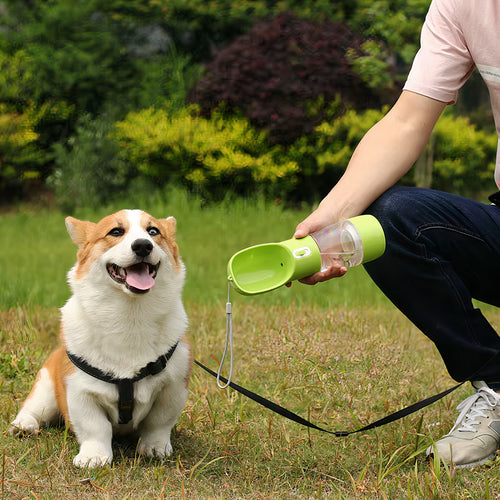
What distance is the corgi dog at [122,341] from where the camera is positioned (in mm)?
2172

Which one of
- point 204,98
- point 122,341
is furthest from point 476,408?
point 204,98

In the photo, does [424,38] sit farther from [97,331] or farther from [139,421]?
[139,421]

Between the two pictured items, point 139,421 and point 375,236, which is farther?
point 139,421

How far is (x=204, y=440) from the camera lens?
2.46 meters

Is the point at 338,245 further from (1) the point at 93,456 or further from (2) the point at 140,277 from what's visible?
(1) the point at 93,456

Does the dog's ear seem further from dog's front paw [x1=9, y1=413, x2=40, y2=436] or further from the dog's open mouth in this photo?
dog's front paw [x1=9, y1=413, x2=40, y2=436]

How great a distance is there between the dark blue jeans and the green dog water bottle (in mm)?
162

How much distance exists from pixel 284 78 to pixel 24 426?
20.7 feet

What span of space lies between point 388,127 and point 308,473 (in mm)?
1172

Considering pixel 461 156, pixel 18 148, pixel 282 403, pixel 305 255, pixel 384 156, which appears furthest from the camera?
pixel 18 148

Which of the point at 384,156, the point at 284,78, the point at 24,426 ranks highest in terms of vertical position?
the point at 384,156

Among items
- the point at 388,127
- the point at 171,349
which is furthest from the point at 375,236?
the point at 171,349

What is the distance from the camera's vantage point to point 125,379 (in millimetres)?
2172

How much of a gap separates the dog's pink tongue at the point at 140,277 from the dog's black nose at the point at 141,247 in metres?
0.09
